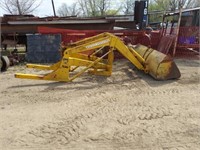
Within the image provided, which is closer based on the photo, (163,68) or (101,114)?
(101,114)

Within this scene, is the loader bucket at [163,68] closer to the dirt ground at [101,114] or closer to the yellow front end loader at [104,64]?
the yellow front end loader at [104,64]

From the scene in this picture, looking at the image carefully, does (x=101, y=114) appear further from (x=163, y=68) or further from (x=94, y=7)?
(x=94, y=7)

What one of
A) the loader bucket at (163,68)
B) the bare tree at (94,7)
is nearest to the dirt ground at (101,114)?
the loader bucket at (163,68)

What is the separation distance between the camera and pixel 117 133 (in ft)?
13.9

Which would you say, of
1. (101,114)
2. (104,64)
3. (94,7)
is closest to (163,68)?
(104,64)

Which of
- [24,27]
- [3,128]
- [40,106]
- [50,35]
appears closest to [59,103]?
→ [40,106]

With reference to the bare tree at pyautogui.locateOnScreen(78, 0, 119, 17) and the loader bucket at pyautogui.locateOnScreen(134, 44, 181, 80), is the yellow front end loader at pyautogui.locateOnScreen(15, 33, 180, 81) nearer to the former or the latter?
the loader bucket at pyautogui.locateOnScreen(134, 44, 181, 80)

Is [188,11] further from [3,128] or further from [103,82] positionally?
[3,128]

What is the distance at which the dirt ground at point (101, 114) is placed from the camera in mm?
4000

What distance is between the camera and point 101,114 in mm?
5008

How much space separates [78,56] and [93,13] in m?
41.5

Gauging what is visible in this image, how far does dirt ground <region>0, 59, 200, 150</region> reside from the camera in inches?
157

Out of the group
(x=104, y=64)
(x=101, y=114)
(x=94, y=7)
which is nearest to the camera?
(x=101, y=114)

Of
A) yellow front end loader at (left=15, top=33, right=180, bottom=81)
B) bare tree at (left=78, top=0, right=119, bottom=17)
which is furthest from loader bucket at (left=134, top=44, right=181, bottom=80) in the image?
bare tree at (left=78, top=0, right=119, bottom=17)
